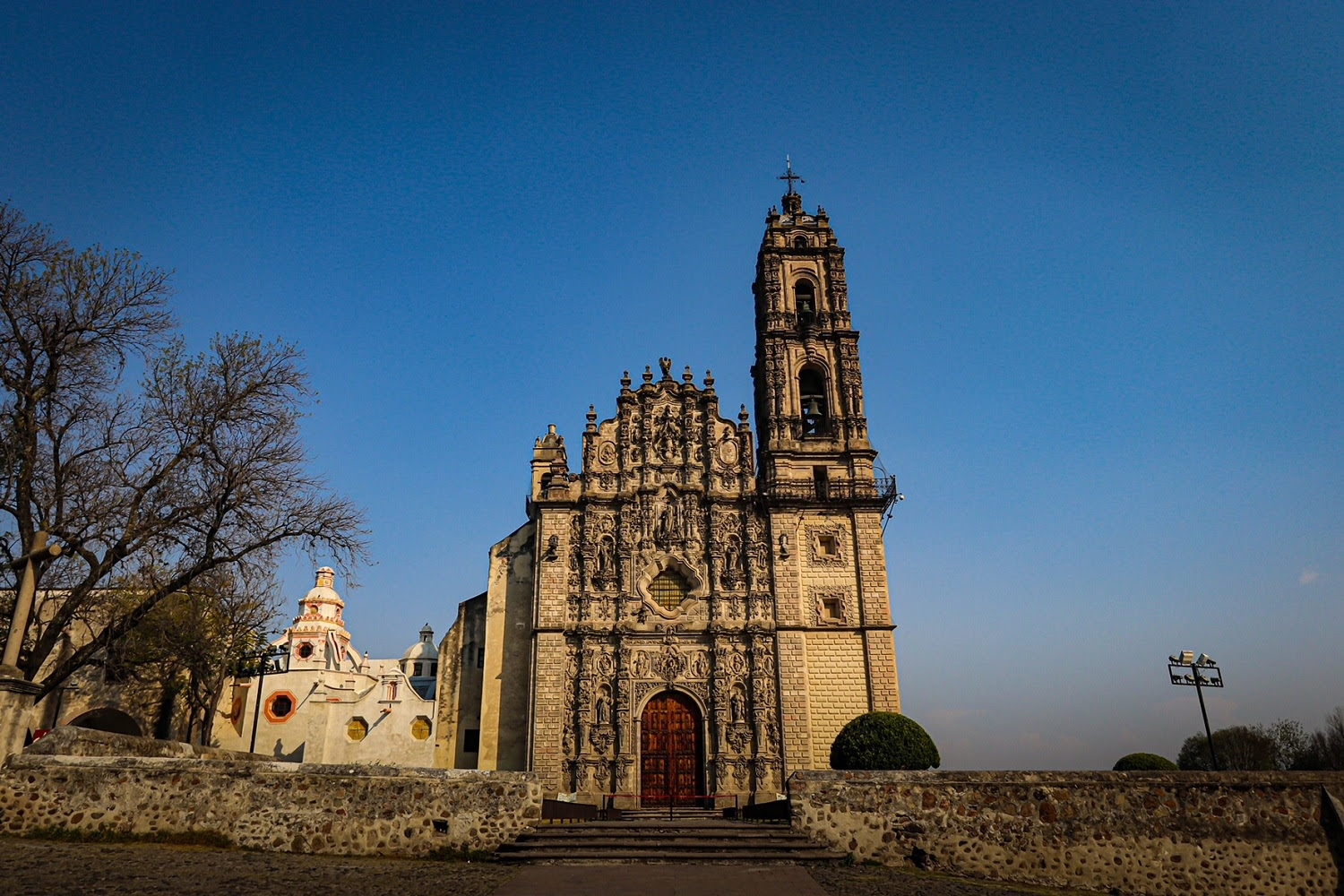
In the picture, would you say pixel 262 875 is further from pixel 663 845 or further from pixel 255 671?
pixel 255 671

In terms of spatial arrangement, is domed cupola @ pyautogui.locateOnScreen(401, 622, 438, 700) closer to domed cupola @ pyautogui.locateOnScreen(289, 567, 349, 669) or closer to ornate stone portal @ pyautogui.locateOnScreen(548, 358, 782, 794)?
domed cupola @ pyautogui.locateOnScreen(289, 567, 349, 669)

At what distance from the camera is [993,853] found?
13.5 metres

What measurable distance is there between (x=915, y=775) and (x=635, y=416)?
58.8ft

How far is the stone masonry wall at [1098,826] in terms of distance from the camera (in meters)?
13.4

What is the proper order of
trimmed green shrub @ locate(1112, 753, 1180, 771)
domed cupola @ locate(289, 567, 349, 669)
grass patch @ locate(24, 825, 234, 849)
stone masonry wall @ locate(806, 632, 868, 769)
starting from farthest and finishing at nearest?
domed cupola @ locate(289, 567, 349, 669), stone masonry wall @ locate(806, 632, 868, 769), trimmed green shrub @ locate(1112, 753, 1180, 771), grass patch @ locate(24, 825, 234, 849)

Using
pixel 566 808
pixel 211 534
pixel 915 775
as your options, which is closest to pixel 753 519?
pixel 566 808

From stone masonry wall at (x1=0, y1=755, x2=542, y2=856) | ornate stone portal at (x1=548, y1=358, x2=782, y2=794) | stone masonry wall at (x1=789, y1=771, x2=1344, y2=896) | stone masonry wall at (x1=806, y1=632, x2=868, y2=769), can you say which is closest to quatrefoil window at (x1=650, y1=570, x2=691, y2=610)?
ornate stone portal at (x1=548, y1=358, x2=782, y2=794)

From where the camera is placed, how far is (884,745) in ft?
68.6

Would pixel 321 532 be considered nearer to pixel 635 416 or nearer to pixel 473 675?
pixel 473 675

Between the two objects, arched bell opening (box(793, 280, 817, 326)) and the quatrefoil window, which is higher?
arched bell opening (box(793, 280, 817, 326))

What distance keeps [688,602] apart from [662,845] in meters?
13.2

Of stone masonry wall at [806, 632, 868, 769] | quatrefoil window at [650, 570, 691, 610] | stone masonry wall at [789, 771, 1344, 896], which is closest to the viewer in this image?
stone masonry wall at [789, 771, 1344, 896]

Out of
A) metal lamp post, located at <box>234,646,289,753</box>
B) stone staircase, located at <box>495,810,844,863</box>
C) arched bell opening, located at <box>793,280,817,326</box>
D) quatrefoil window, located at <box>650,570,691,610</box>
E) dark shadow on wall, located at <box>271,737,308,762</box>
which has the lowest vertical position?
stone staircase, located at <box>495,810,844,863</box>

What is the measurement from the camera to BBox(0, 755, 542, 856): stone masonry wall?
12492 mm
